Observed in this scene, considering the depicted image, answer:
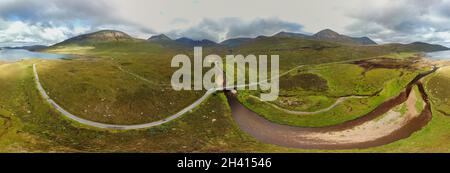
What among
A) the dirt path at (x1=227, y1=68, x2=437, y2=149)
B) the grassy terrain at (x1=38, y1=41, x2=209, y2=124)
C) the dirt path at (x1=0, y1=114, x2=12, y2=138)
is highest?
the grassy terrain at (x1=38, y1=41, x2=209, y2=124)

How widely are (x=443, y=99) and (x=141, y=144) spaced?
115398 millimetres

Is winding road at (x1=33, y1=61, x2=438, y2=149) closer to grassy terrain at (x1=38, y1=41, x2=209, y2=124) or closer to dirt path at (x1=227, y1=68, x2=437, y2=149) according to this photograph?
dirt path at (x1=227, y1=68, x2=437, y2=149)

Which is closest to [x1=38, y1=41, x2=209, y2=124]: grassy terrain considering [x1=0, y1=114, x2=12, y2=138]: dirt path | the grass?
the grass

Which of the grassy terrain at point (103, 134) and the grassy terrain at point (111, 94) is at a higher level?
the grassy terrain at point (111, 94)

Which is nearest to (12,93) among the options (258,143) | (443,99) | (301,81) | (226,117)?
(226,117)

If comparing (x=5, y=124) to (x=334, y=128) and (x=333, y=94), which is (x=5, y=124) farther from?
(x=333, y=94)

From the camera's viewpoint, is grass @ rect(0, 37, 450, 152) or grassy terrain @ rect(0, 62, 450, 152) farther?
grass @ rect(0, 37, 450, 152)

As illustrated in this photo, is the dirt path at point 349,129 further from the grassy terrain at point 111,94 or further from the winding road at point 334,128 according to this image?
the grassy terrain at point 111,94

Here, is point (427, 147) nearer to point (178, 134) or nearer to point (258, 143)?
point (258, 143)

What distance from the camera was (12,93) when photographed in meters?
120

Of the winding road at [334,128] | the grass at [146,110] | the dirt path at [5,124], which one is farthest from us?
the winding road at [334,128]

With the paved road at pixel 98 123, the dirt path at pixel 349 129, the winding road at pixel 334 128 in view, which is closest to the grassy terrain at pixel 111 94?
the paved road at pixel 98 123

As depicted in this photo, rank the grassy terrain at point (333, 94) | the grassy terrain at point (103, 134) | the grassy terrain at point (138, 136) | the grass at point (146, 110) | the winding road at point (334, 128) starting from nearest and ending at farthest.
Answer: the grassy terrain at point (103, 134), the grassy terrain at point (138, 136), the grass at point (146, 110), the winding road at point (334, 128), the grassy terrain at point (333, 94)

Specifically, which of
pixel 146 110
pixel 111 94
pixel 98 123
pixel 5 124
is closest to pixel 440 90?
pixel 146 110
